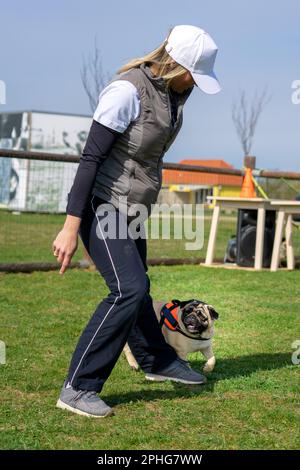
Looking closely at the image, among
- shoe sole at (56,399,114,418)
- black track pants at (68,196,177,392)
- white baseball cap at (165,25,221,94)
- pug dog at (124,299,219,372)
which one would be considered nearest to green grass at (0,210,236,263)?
pug dog at (124,299,219,372)

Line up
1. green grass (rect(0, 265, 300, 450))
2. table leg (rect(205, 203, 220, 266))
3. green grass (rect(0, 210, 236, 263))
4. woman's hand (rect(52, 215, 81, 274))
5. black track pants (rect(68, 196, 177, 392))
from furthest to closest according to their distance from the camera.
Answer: green grass (rect(0, 210, 236, 263)), table leg (rect(205, 203, 220, 266)), black track pants (rect(68, 196, 177, 392)), woman's hand (rect(52, 215, 81, 274)), green grass (rect(0, 265, 300, 450))

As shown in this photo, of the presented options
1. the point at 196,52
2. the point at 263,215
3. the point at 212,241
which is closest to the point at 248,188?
the point at 263,215

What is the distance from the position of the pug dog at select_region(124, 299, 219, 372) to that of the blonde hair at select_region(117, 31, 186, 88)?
173cm

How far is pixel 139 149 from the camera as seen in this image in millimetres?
4031

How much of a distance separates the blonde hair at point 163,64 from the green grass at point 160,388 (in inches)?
72.0

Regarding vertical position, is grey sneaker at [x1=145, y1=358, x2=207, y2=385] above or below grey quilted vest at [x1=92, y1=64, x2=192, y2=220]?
below

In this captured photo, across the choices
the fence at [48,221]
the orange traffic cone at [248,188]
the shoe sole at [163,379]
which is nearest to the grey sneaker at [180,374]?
the shoe sole at [163,379]

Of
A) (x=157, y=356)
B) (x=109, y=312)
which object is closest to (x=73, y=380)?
(x=109, y=312)

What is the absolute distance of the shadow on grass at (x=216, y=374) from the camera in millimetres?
4492

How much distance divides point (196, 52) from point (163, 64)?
0.19 m

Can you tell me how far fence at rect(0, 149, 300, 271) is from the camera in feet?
32.8

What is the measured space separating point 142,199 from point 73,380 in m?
1.05

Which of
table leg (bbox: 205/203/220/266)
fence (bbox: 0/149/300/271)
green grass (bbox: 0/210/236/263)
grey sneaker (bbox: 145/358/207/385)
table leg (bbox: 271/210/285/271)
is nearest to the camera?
grey sneaker (bbox: 145/358/207/385)

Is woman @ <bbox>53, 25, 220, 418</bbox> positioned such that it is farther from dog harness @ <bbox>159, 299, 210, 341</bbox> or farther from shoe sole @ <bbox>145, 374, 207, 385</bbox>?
dog harness @ <bbox>159, 299, 210, 341</bbox>
